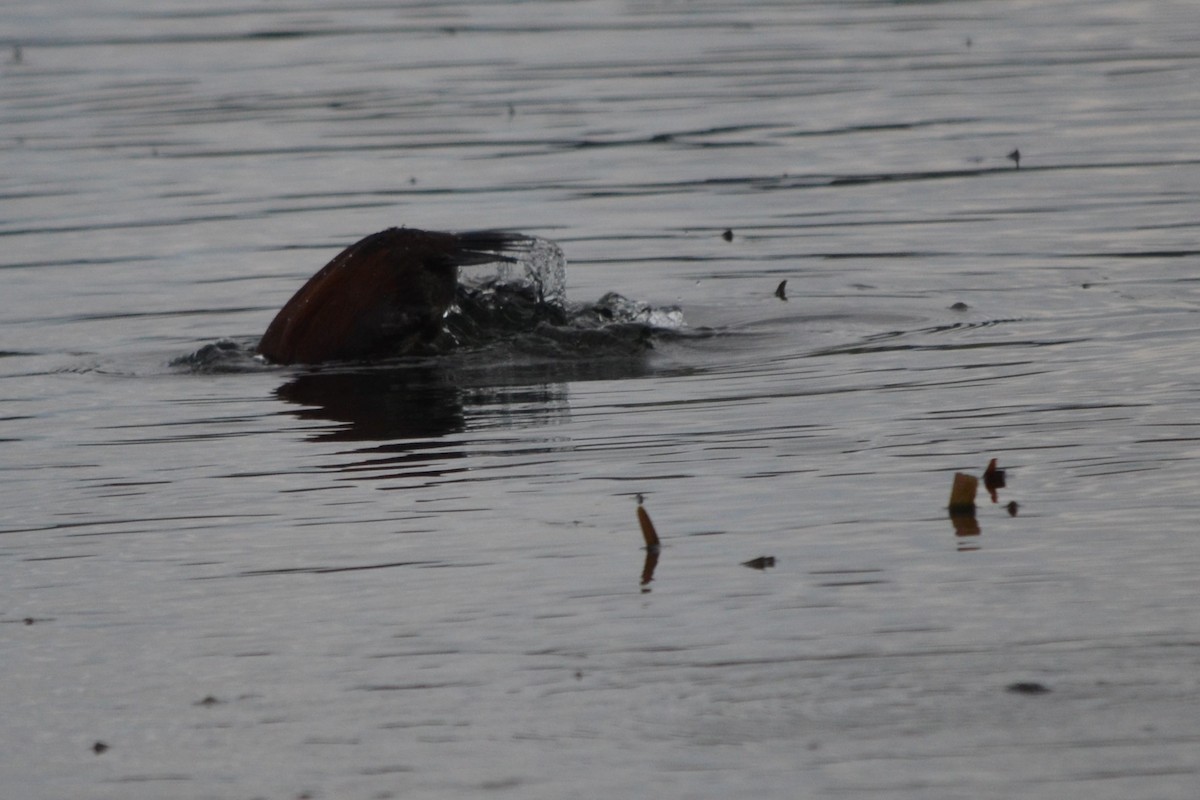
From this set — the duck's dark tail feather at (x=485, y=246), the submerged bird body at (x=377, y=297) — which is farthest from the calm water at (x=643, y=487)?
the duck's dark tail feather at (x=485, y=246)

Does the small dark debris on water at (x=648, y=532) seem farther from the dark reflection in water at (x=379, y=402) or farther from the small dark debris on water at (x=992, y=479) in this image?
the dark reflection in water at (x=379, y=402)

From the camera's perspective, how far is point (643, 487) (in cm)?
574

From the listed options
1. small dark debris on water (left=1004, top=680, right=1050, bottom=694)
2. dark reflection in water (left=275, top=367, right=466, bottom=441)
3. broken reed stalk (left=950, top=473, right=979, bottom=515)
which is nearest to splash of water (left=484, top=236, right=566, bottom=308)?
dark reflection in water (left=275, top=367, right=466, bottom=441)

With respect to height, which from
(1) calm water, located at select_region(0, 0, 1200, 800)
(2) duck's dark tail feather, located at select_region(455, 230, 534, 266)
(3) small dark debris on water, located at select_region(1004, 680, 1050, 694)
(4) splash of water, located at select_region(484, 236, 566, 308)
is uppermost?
(2) duck's dark tail feather, located at select_region(455, 230, 534, 266)

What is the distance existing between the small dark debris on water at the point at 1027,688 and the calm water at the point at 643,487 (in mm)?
17

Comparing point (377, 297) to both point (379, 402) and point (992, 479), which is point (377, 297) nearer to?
point (379, 402)

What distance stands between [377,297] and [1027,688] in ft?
15.5

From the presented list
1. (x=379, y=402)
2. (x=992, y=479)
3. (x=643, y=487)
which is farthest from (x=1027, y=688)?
(x=379, y=402)

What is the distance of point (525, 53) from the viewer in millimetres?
21516

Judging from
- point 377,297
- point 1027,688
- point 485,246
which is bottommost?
point 1027,688

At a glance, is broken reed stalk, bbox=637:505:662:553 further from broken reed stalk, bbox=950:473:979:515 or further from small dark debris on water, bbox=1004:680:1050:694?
small dark debris on water, bbox=1004:680:1050:694

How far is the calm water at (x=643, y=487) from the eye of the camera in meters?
3.93

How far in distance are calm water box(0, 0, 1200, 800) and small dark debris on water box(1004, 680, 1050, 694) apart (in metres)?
0.02

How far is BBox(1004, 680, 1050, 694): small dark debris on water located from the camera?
4000 mm
